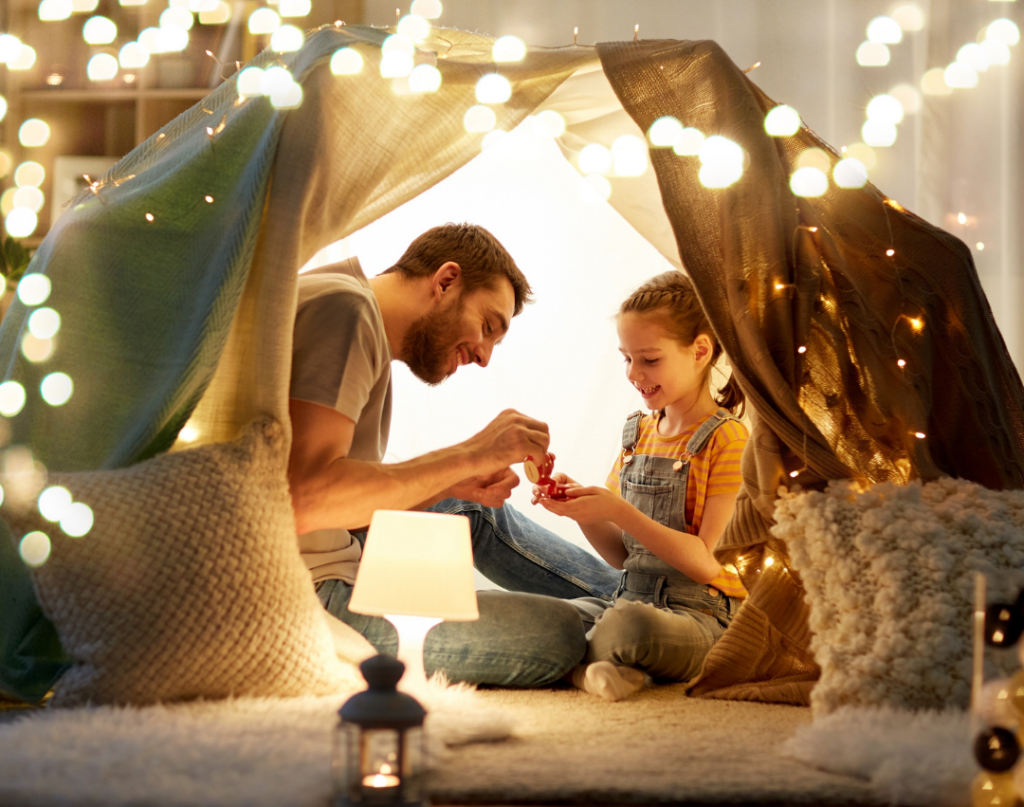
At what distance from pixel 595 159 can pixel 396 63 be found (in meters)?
0.46

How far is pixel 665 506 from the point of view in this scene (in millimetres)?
1610

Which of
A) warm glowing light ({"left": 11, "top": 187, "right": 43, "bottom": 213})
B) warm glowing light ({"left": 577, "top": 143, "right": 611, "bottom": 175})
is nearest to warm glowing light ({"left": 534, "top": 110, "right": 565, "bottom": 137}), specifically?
warm glowing light ({"left": 577, "top": 143, "right": 611, "bottom": 175})

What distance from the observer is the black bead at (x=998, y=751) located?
30.3 inches

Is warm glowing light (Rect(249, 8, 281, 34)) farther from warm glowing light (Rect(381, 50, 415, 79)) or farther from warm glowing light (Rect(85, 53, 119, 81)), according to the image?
warm glowing light (Rect(381, 50, 415, 79))

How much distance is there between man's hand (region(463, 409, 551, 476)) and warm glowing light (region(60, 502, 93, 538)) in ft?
1.83

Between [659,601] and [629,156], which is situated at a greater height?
[629,156]

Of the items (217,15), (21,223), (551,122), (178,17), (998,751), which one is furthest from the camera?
(217,15)

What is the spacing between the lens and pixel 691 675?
1.42 m

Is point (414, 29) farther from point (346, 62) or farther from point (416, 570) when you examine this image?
point (416, 570)

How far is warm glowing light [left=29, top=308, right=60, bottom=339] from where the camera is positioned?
1200mm

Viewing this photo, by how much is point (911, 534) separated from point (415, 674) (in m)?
0.65

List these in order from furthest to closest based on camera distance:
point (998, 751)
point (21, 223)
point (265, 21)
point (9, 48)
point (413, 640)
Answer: point (265, 21), point (9, 48), point (21, 223), point (413, 640), point (998, 751)

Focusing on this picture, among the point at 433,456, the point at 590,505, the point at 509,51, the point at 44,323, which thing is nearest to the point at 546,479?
the point at 590,505

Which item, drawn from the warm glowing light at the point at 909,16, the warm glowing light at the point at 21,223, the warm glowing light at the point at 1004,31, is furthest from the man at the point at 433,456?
the warm glowing light at the point at 1004,31
